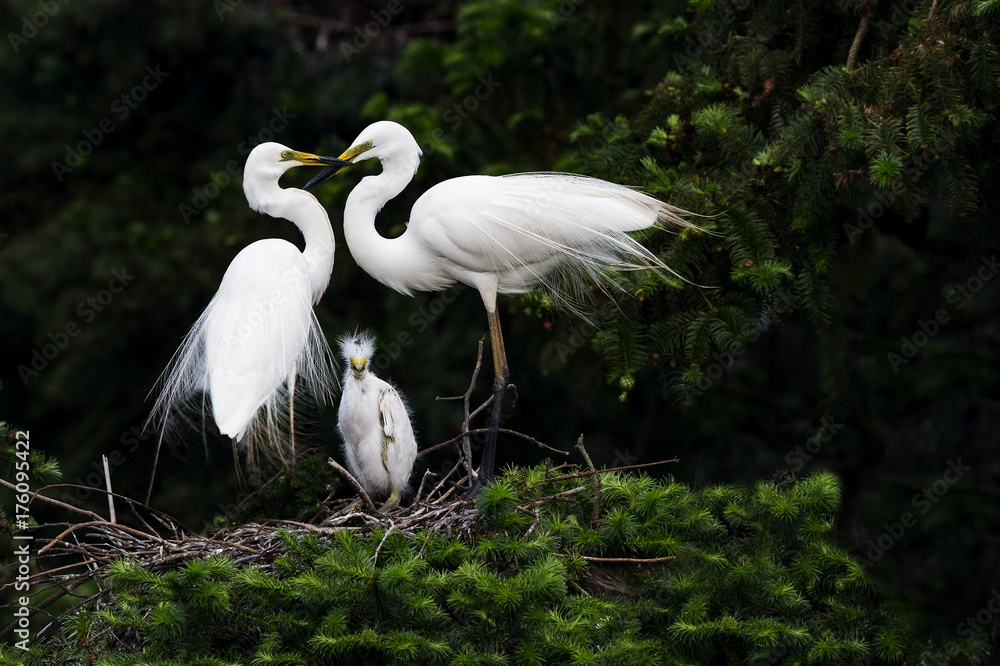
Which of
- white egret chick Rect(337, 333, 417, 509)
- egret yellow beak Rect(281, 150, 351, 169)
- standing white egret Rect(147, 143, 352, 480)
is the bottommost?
white egret chick Rect(337, 333, 417, 509)

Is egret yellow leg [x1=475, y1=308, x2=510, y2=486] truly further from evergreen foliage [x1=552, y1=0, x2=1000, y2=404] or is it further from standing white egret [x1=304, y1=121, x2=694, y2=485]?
evergreen foliage [x1=552, y1=0, x2=1000, y2=404]

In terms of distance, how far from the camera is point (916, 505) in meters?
2.28

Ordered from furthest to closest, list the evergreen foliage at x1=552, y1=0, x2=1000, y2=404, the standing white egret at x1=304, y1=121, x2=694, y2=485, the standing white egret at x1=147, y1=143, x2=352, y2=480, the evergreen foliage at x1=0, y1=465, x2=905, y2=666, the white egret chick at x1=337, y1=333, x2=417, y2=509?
the white egret chick at x1=337, y1=333, x2=417, y2=509, the standing white egret at x1=147, y1=143, x2=352, y2=480, the standing white egret at x1=304, y1=121, x2=694, y2=485, the evergreen foliage at x1=552, y1=0, x2=1000, y2=404, the evergreen foliage at x1=0, y1=465, x2=905, y2=666

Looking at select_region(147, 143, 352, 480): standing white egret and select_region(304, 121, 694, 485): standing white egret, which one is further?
select_region(147, 143, 352, 480): standing white egret

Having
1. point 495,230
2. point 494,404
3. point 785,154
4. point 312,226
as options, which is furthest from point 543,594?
point 312,226

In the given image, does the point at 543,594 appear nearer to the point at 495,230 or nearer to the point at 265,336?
the point at 495,230

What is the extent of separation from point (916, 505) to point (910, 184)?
1096 millimetres

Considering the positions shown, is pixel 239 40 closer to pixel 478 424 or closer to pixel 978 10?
pixel 478 424

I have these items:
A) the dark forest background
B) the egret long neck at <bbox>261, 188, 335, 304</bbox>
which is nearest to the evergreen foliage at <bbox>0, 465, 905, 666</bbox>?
the dark forest background

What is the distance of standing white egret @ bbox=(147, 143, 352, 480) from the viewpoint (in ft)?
11.0

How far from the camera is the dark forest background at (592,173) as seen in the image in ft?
10.1

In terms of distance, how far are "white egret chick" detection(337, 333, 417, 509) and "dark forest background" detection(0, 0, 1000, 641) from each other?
2.03 feet

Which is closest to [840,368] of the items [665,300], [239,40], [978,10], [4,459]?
[665,300]

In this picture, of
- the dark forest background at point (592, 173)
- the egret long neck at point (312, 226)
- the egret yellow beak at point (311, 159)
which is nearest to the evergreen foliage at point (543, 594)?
the dark forest background at point (592, 173)
